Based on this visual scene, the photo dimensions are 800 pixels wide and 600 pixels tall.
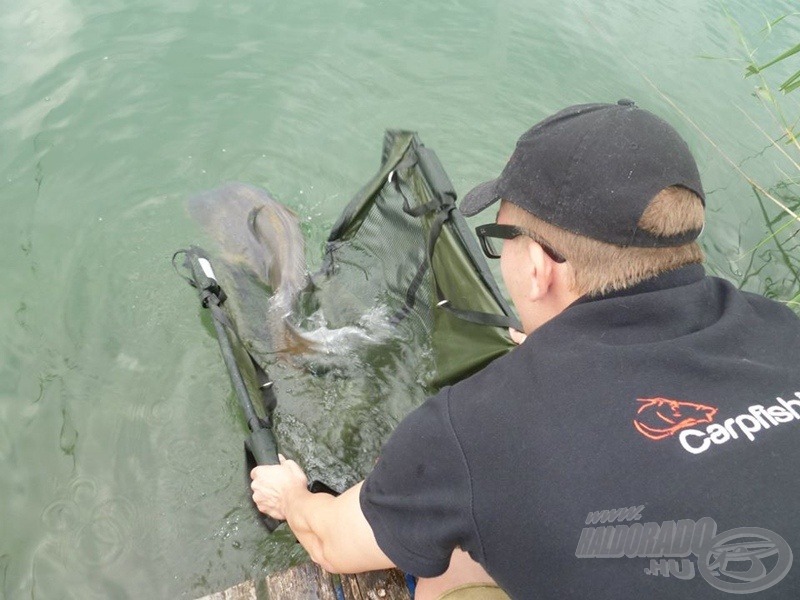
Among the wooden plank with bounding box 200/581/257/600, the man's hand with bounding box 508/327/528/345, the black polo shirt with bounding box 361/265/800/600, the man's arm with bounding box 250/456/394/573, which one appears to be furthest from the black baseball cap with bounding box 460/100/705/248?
the wooden plank with bounding box 200/581/257/600

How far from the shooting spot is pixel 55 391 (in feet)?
10.8

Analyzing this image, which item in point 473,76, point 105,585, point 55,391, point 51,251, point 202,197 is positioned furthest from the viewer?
point 473,76

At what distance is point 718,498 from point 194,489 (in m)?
2.44

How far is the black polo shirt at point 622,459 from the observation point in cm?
120

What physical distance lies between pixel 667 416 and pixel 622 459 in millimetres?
130

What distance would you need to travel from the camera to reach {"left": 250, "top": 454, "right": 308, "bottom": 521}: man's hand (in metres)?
2.29

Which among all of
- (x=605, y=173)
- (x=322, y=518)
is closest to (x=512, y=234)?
(x=605, y=173)

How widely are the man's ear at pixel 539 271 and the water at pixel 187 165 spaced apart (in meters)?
1.72

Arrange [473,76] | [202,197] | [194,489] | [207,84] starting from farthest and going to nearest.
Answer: [473,76]
[207,84]
[202,197]
[194,489]

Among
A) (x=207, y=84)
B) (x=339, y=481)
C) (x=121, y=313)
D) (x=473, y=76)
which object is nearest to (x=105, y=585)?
(x=339, y=481)

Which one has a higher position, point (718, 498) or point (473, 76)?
point (718, 498)

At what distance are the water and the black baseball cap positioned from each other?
1.90 meters

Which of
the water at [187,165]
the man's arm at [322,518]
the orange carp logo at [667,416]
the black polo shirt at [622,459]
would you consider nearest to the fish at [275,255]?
the water at [187,165]

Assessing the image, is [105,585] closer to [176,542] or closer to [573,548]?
[176,542]
